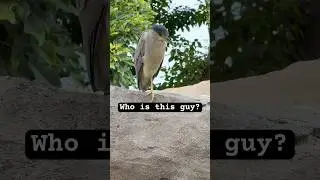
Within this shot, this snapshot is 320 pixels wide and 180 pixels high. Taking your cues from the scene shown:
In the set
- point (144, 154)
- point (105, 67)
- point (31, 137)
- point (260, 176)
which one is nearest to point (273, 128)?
point (260, 176)

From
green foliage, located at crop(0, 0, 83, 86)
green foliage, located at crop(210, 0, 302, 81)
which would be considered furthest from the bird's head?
green foliage, located at crop(0, 0, 83, 86)

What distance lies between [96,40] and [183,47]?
575 millimetres

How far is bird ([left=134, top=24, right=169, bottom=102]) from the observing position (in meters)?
3.41

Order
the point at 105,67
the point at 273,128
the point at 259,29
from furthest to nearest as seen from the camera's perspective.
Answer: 1. the point at 259,29
2. the point at 105,67
3. the point at 273,128

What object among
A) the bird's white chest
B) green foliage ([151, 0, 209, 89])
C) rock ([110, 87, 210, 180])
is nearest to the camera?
rock ([110, 87, 210, 180])

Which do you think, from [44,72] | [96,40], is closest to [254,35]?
[96,40]

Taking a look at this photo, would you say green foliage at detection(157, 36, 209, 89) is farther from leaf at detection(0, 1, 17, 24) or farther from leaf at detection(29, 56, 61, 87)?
leaf at detection(0, 1, 17, 24)

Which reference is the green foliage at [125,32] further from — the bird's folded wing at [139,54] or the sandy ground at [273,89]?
the sandy ground at [273,89]

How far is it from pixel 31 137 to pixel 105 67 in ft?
2.12

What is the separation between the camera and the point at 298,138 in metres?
3.39

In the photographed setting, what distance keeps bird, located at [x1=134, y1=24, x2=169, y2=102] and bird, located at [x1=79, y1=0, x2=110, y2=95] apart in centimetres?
24

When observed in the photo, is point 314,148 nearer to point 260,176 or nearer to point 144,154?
point 260,176

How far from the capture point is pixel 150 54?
3.42 metres

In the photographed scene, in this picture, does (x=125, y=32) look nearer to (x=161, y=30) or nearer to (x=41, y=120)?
(x=161, y=30)
